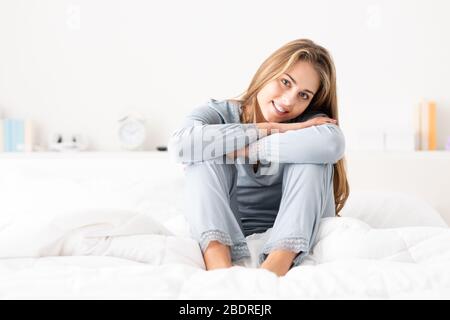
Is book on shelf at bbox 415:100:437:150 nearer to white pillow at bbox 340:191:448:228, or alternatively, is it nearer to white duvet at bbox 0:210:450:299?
white pillow at bbox 340:191:448:228

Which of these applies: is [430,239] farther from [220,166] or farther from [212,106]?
[212,106]

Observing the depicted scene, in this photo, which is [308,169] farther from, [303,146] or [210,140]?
[210,140]

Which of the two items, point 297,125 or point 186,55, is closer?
point 297,125

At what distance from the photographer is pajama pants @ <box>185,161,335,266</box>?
1.31 meters

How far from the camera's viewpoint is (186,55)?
9.27 ft

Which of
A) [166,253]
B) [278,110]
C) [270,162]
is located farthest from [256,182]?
[166,253]

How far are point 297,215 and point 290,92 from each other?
1.40 ft

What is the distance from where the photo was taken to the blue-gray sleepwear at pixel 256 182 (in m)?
1.33

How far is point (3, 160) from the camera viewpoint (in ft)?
8.39

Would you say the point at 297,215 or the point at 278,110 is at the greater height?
the point at 278,110

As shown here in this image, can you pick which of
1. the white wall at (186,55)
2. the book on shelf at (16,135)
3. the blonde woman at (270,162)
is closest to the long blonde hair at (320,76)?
the blonde woman at (270,162)

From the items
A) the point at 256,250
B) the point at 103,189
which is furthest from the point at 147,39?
the point at 256,250

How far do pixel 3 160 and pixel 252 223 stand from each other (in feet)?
4.63

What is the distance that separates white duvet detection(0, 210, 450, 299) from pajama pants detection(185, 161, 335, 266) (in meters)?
0.04
